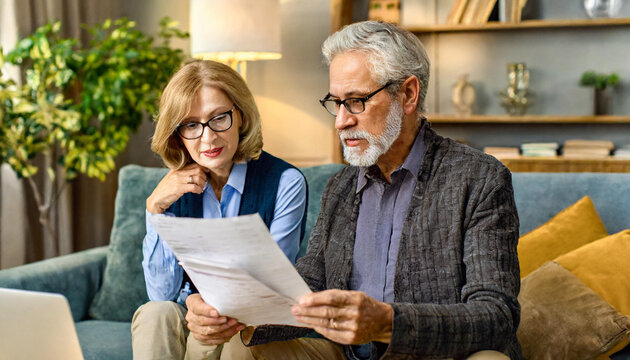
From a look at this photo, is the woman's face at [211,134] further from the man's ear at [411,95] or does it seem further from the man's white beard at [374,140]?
the man's ear at [411,95]

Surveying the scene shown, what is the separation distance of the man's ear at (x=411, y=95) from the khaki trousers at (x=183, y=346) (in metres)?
0.55

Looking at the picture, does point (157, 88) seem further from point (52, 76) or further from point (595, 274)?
point (595, 274)

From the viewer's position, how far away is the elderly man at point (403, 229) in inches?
47.4

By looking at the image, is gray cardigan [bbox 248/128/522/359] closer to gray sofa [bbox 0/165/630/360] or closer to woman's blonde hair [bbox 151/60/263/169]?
woman's blonde hair [bbox 151/60/263/169]

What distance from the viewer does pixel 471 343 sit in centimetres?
120

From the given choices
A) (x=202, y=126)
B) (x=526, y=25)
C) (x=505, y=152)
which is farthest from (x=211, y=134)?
(x=526, y=25)

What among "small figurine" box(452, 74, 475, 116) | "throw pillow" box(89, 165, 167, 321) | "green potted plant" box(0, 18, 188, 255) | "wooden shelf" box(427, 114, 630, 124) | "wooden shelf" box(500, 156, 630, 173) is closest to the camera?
"throw pillow" box(89, 165, 167, 321)

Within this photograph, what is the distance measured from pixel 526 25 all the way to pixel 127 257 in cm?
265

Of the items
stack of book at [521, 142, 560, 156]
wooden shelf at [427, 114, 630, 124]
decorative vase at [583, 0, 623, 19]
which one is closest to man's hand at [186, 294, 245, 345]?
wooden shelf at [427, 114, 630, 124]

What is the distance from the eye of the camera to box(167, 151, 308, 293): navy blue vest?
1717 mm

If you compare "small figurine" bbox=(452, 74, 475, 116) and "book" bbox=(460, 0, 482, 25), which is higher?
"book" bbox=(460, 0, 482, 25)

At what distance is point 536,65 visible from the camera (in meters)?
3.99

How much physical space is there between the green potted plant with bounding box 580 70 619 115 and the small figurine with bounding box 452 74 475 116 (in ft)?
2.00

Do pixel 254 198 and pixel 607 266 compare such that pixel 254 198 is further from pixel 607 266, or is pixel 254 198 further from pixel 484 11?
pixel 484 11
